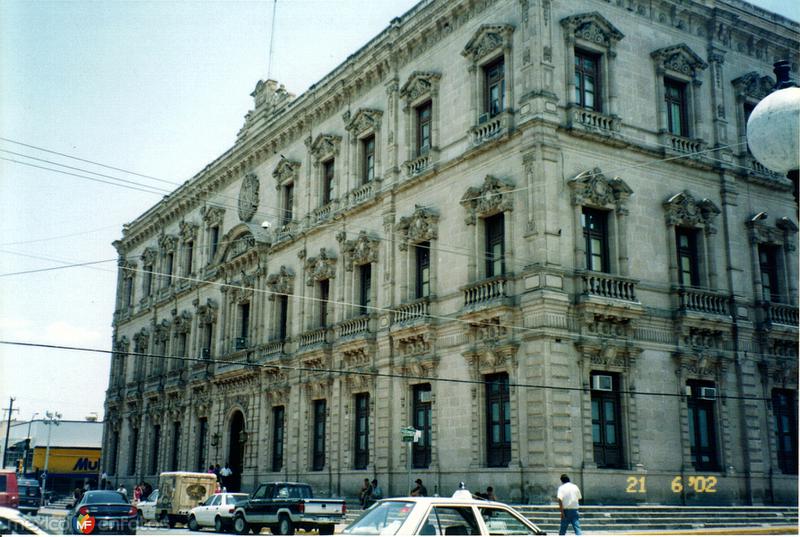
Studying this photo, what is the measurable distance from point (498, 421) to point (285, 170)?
19.2m

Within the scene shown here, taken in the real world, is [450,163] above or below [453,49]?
below

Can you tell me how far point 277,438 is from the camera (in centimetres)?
3700

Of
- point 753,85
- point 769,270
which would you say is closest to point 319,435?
point 769,270

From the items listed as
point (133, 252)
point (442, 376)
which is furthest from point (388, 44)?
point (133, 252)

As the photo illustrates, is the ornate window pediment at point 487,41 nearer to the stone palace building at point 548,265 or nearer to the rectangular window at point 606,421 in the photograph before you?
the stone palace building at point 548,265

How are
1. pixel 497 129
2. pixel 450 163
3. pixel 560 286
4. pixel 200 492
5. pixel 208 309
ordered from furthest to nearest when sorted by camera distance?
pixel 208 309 < pixel 200 492 < pixel 450 163 < pixel 497 129 < pixel 560 286

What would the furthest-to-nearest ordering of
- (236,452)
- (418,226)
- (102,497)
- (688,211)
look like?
(236,452)
(418,226)
(688,211)
(102,497)

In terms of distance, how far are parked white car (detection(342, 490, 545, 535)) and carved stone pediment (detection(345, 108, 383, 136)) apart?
23636mm

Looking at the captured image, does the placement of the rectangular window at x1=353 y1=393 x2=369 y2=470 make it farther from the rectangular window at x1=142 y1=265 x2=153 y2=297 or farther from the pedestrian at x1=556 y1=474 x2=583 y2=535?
the rectangular window at x1=142 y1=265 x2=153 y2=297

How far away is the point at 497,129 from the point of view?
26.6 meters

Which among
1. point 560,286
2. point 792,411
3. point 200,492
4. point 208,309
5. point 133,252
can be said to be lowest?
point 200,492

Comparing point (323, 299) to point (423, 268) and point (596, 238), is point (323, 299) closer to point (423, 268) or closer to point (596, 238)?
point (423, 268)

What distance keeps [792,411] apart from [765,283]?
4.46 meters

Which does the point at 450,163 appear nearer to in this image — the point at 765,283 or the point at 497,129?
the point at 497,129
